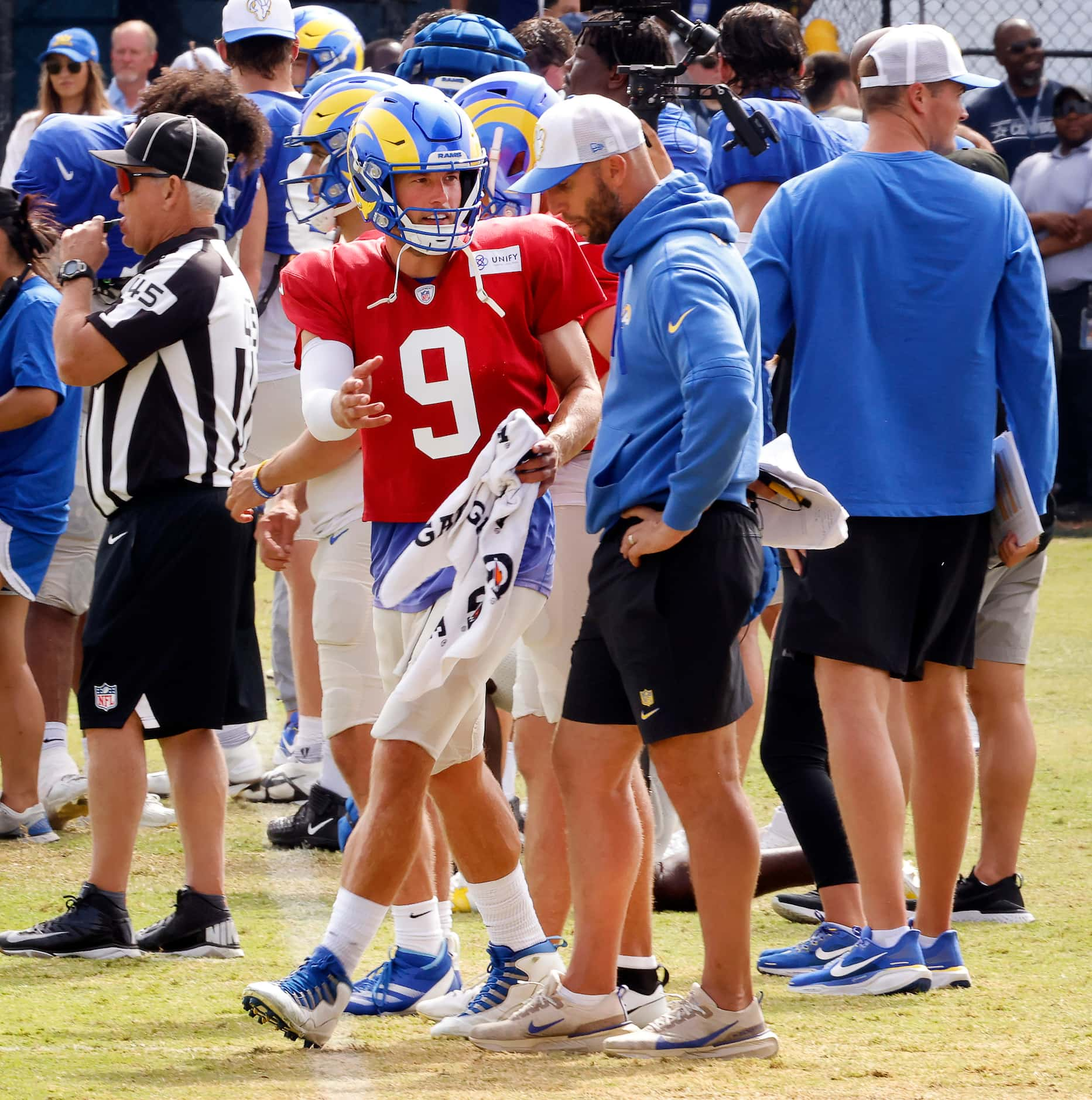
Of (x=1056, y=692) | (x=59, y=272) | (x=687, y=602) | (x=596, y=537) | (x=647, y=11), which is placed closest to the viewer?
(x=687, y=602)

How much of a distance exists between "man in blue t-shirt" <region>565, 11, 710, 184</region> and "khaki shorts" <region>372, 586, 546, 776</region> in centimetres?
196

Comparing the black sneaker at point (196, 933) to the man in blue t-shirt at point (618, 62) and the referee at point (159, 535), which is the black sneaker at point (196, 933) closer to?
the referee at point (159, 535)

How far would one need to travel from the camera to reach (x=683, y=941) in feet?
17.5

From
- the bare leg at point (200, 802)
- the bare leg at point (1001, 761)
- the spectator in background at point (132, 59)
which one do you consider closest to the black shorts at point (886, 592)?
the bare leg at point (1001, 761)

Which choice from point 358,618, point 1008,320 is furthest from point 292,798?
point 1008,320

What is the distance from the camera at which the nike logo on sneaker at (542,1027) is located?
411 centimetres

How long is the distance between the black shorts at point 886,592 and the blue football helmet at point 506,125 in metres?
1.56

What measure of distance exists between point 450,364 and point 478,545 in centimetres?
46

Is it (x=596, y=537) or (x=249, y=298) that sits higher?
(x=249, y=298)

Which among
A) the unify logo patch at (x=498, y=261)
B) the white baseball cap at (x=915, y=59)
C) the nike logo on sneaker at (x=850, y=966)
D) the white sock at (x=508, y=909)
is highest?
the white baseball cap at (x=915, y=59)

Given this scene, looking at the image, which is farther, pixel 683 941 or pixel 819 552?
pixel 683 941

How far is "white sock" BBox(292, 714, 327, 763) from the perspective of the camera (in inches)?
266

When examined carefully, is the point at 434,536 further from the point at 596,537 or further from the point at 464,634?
the point at 596,537

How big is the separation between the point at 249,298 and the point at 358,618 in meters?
0.97
